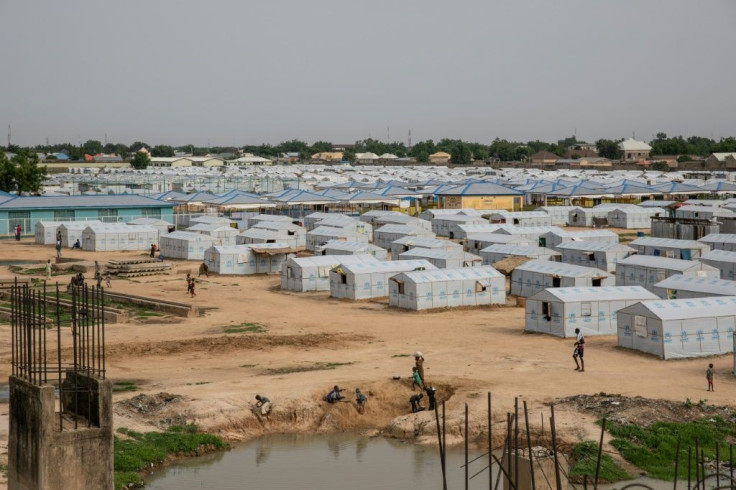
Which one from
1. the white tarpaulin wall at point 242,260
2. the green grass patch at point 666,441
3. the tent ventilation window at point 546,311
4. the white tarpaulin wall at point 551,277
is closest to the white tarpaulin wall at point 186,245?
the white tarpaulin wall at point 242,260

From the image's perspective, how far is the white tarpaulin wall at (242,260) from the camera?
52469 mm

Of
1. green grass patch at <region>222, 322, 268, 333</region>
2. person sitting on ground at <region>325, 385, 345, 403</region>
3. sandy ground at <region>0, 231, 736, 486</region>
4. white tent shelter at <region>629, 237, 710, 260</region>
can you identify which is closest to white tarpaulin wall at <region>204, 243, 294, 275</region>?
sandy ground at <region>0, 231, 736, 486</region>

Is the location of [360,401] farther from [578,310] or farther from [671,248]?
[671,248]

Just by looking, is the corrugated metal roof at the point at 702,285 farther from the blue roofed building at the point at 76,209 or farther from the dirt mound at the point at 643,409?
the blue roofed building at the point at 76,209

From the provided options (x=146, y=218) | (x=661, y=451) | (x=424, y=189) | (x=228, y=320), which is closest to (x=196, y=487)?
(x=661, y=451)

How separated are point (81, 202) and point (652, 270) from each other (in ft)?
151

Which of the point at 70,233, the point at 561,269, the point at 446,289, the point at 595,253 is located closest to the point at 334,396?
the point at 446,289

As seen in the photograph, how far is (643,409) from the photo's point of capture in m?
23.1

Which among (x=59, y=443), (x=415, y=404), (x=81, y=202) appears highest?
(x=81, y=202)

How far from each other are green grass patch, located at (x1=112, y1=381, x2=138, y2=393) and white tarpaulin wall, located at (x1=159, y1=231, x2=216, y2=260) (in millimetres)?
32605

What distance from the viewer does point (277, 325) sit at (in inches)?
1479

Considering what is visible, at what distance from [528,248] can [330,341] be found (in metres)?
20.6

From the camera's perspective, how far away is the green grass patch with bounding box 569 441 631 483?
20172 mm

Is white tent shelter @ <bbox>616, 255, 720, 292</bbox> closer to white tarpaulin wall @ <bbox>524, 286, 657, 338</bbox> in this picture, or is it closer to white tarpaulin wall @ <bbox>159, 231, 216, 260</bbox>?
white tarpaulin wall @ <bbox>524, 286, 657, 338</bbox>
